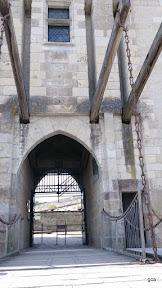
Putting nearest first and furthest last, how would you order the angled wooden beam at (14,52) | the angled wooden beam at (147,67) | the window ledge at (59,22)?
the angled wooden beam at (14,52) → the angled wooden beam at (147,67) → the window ledge at (59,22)

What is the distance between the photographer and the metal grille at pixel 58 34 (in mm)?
8562

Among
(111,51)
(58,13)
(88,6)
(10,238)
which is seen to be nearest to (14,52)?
(111,51)

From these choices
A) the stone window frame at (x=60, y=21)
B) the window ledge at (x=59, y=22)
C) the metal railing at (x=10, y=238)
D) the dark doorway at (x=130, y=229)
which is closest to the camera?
the metal railing at (x=10, y=238)

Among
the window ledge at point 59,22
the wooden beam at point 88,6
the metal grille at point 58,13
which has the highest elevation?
the wooden beam at point 88,6

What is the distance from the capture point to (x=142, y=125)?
291 inches

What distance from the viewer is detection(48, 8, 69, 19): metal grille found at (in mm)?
8789

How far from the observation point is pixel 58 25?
28.6 ft

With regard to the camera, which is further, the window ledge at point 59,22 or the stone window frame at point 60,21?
the window ledge at point 59,22

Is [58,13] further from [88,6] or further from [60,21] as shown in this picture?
[88,6]

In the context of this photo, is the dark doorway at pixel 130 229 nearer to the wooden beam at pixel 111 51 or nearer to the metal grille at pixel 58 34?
Answer: the wooden beam at pixel 111 51

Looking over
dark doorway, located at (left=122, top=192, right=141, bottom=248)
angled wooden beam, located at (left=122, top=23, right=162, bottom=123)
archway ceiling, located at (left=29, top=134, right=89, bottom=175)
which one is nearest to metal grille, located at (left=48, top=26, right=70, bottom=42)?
angled wooden beam, located at (left=122, top=23, right=162, bottom=123)

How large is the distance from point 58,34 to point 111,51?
3923 millimetres

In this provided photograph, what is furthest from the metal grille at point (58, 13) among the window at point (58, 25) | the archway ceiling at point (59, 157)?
the archway ceiling at point (59, 157)

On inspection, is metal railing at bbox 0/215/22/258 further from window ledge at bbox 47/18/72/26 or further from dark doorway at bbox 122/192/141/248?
window ledge at bbox 47/18/72/26
